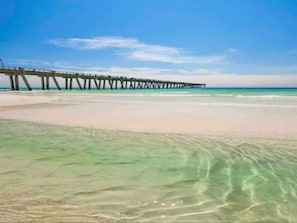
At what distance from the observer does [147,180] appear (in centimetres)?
430

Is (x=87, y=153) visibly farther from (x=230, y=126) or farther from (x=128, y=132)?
(x=230, y=126)

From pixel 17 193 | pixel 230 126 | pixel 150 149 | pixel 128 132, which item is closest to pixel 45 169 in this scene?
pixel 17 193

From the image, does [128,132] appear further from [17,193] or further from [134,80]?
[134,80]

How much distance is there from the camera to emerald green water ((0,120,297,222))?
10.5ft

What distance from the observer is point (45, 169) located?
480 cm

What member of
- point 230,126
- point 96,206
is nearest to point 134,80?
point 230,126

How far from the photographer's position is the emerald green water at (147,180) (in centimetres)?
319

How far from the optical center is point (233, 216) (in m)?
3.13

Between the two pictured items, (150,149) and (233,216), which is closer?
(233,216)

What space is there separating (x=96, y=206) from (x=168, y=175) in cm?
146

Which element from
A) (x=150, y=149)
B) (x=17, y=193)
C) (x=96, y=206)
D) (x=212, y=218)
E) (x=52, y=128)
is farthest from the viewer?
(x=52, y=128)

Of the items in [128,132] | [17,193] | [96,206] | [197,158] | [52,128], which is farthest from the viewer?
[52,128]

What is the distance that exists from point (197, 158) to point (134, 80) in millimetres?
93935

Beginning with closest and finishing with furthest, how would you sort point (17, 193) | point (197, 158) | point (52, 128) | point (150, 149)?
point (17, 193) < point (197, 158) < point (150, 149) < point (52, 128)
